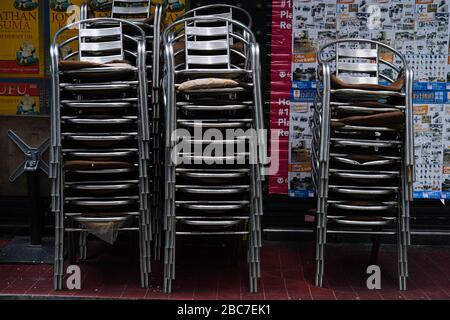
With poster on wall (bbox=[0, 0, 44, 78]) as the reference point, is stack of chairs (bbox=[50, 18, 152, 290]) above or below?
below

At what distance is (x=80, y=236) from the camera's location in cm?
632

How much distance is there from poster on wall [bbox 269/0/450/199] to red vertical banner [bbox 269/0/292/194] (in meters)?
0.01

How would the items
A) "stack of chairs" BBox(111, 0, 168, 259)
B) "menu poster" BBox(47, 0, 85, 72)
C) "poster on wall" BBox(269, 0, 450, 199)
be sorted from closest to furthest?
"stack of chairs" BBox(111, 0, 168, 259) < "poster on wall" BBox(269, 0, 450, 199) < "menu poster" BBox(47, 0, 85, 72)

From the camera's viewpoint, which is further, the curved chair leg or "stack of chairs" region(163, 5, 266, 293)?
the curved chair leg

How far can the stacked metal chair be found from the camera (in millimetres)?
5441

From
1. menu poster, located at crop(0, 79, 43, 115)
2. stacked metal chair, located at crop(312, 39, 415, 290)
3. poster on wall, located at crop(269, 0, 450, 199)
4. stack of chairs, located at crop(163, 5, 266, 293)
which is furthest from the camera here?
menu poster, located at crop(0, 79, 43, 115)

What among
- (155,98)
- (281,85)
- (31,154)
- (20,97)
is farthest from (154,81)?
(20,97)

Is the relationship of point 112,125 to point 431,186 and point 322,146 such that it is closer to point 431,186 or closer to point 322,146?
point 322,146

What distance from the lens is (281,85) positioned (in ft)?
22.4

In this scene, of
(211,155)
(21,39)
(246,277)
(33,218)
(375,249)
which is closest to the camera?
(211,155)

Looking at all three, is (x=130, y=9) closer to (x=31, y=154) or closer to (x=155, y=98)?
(x=155, y=98)

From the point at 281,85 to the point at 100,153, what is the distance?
239 cm

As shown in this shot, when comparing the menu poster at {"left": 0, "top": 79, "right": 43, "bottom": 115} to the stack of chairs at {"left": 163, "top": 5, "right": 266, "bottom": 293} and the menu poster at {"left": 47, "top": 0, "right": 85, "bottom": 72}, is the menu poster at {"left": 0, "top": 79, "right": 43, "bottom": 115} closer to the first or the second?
the menu poster at {"left": 47, "top": 0, "right": 85, "bottom": 72}

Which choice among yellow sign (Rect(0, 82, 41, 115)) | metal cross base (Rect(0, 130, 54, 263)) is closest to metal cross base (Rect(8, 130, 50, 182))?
metal cross base (Rect(0, 130, 54, 263))
